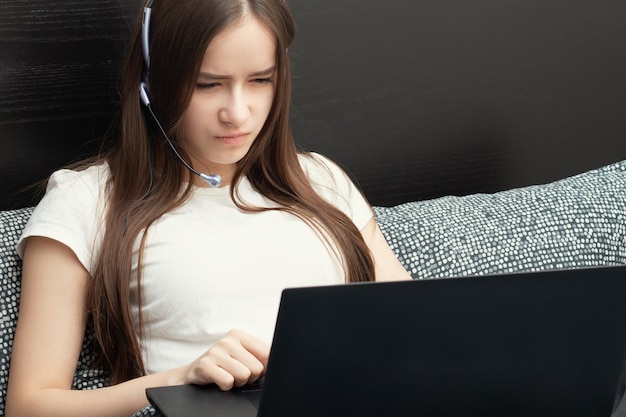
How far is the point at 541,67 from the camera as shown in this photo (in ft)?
6.03

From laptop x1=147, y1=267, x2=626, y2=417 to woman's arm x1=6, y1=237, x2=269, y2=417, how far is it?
8.1 inches

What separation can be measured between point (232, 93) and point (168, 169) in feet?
0.52

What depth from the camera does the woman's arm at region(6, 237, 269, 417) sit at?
116 centimetres

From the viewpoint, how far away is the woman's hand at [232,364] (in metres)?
1.02

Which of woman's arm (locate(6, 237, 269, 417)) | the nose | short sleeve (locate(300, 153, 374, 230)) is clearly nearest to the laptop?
woman's arm (locate(6, 237, 269, 417))

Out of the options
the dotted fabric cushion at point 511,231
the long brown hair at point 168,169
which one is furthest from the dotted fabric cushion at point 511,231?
the long brown hair at point 168,169

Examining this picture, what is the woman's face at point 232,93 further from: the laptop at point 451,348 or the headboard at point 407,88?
the laptop at point 451,348

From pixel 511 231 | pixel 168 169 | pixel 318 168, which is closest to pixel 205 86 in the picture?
pixel 168 169

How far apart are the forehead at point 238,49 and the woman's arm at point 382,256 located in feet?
1.06

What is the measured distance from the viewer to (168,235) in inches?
51.0

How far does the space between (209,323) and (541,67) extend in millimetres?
888

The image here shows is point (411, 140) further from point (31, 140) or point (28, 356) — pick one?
point (28, 356)

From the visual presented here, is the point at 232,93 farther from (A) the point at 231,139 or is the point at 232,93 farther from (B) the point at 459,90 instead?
(B) the point at 459,90

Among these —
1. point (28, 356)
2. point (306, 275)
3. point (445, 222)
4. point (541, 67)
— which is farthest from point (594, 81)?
point (28, 356)
